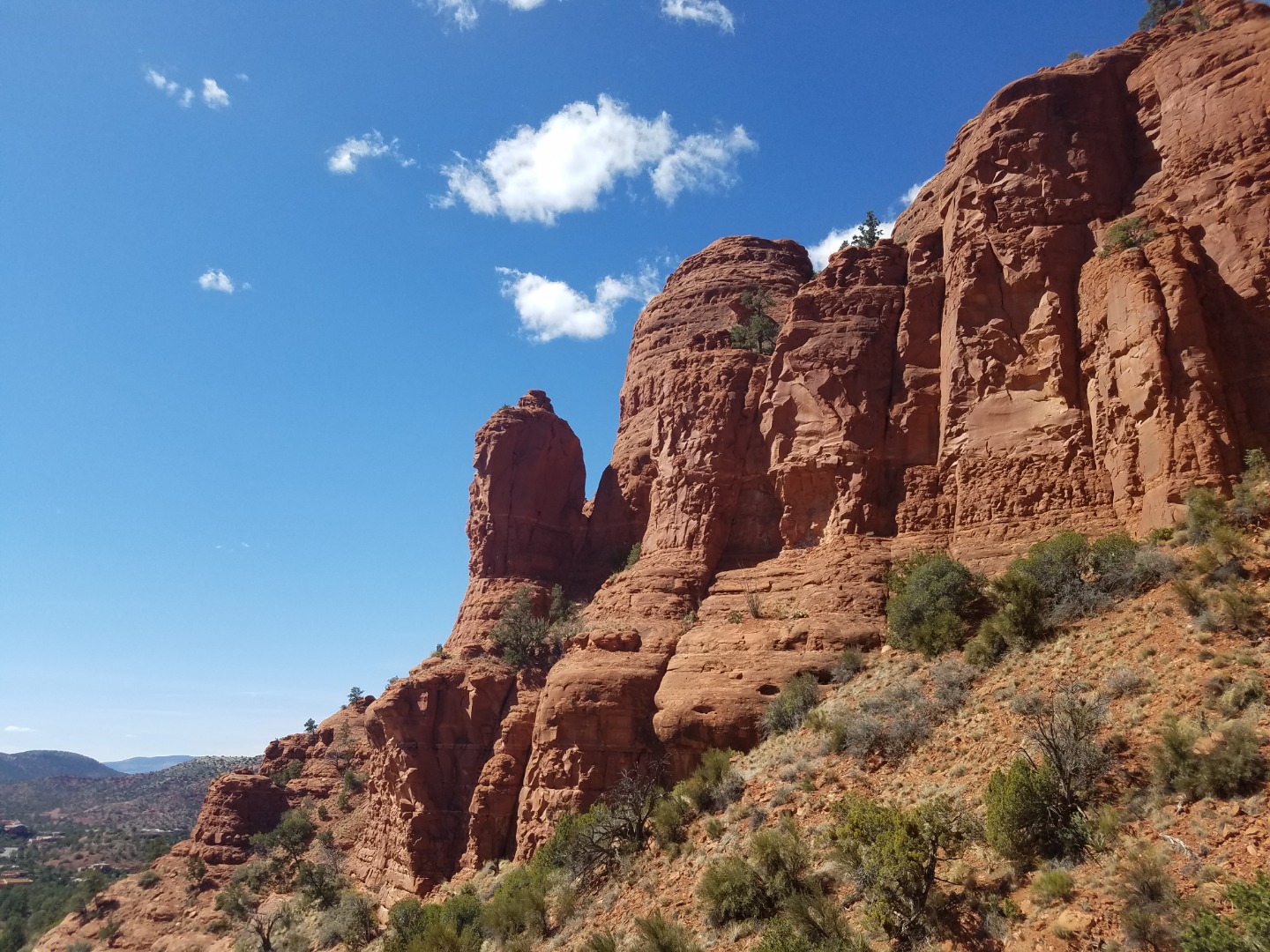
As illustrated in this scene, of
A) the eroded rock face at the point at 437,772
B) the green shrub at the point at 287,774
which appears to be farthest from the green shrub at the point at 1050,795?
the green shrub at the point at 287,774

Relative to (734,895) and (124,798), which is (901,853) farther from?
(124,798)

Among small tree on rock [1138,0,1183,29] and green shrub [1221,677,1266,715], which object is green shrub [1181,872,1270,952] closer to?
green shrub [1221,677,1266,715]

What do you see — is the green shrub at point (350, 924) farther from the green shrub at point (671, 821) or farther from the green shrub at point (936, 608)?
the green shrub at point (936, 608)

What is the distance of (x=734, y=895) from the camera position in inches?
615

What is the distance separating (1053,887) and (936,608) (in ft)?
35.3

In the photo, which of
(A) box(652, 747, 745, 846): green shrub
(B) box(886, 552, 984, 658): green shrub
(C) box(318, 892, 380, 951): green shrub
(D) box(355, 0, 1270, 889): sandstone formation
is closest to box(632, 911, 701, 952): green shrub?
(A) box(652, 747, 745, 846): green shrub

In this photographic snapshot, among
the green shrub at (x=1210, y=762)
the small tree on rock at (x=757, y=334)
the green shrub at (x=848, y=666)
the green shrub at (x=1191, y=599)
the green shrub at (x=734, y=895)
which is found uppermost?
the small tree on rock at (x=757, y=334)

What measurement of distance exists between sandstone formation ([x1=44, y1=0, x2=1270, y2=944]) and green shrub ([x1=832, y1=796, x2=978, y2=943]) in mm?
8726

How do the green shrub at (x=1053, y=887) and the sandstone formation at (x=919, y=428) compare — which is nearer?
the green shrub at (x=1053, y=887)

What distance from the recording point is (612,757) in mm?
25750

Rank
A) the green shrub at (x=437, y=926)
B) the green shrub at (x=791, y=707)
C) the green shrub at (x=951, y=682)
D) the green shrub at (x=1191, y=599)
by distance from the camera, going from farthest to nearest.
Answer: the green shrub at (x=791, y=707)
the green shrub at (x=437, y=926)
the green shrub at (x=951, y=682)
the green shrub at (x=1191, y=599)

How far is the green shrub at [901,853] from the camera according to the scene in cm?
1298

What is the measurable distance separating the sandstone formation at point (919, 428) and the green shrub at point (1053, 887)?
448 inches

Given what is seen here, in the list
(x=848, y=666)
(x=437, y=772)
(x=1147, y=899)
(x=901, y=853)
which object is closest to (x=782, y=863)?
(x=901, y=853)
